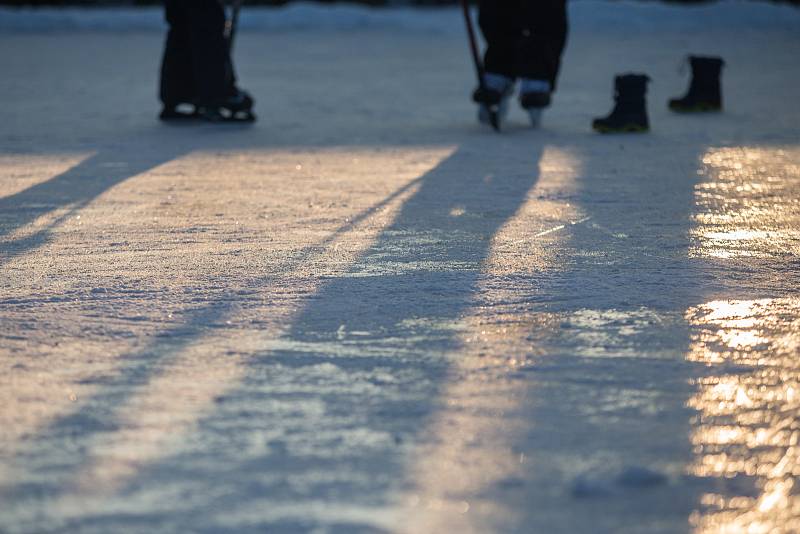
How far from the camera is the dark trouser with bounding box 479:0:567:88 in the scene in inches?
237

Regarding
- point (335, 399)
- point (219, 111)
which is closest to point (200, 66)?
point (219, 111)

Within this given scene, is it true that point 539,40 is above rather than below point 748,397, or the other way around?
below

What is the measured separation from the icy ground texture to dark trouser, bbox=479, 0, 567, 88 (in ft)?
2.27

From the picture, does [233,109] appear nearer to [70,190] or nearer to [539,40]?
[539,40]

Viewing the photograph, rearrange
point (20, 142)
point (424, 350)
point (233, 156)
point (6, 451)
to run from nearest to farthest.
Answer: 1. point (6, 451)
2. point (424, 350)
3. point (233, 156)
4. point (20, 142)

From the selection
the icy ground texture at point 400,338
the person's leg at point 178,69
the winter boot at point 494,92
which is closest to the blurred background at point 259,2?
the person's leg at point 178,69

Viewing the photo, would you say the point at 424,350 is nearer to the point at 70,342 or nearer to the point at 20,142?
the point at 70,342

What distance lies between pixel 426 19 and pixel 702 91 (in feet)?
31.8

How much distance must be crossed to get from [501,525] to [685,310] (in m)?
1.17

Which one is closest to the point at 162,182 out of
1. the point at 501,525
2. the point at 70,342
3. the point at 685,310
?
the point at 70,342

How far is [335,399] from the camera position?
6.88 ft

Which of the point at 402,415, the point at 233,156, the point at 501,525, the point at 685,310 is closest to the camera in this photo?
the point at 501,525

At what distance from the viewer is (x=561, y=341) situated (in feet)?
8.00

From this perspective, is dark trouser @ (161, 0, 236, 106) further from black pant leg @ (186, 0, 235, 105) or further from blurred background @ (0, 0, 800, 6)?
blurred background @ (0, 0, 800, 6)
